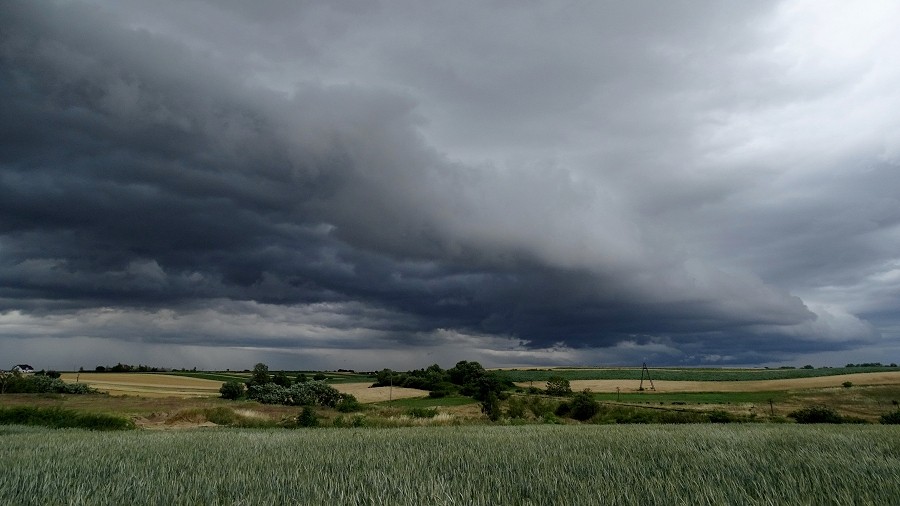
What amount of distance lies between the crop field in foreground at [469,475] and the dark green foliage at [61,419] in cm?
2977

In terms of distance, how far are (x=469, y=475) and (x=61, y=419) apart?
47173 mm

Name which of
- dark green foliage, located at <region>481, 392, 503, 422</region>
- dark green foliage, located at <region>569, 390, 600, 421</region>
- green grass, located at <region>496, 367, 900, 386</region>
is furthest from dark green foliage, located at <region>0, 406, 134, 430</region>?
green grass, located at <region>496, 367, 900, 386</region>

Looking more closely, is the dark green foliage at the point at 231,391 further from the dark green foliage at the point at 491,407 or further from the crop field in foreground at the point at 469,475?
the crop field in foreground at the point at 469,475

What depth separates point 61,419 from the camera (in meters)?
41.4

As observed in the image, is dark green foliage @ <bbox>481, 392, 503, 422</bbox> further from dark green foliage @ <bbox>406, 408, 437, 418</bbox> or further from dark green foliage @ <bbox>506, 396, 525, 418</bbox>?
dark green foliage @ <bbox>406, 408, 437, 418</bbox>

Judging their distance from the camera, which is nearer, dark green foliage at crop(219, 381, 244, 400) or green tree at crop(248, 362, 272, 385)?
dark green foliage at crop(219, 381, 244, 400)

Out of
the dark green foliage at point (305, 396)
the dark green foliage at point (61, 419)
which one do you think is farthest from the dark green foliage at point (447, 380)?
the dark green foliage at point (61, 419)

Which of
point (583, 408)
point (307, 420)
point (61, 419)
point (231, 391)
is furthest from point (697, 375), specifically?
point (61, 419)

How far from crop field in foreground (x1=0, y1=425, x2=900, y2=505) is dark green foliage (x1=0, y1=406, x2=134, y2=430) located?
2977cm

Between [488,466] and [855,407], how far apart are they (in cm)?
8216

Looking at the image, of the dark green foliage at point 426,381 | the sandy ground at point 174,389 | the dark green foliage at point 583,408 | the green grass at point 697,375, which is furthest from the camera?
the green grass at point 697,375

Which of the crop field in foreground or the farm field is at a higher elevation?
the crop field in foreground

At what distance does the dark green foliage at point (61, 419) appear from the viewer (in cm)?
4094

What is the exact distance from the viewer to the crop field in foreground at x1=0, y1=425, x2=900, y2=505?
288 inches
